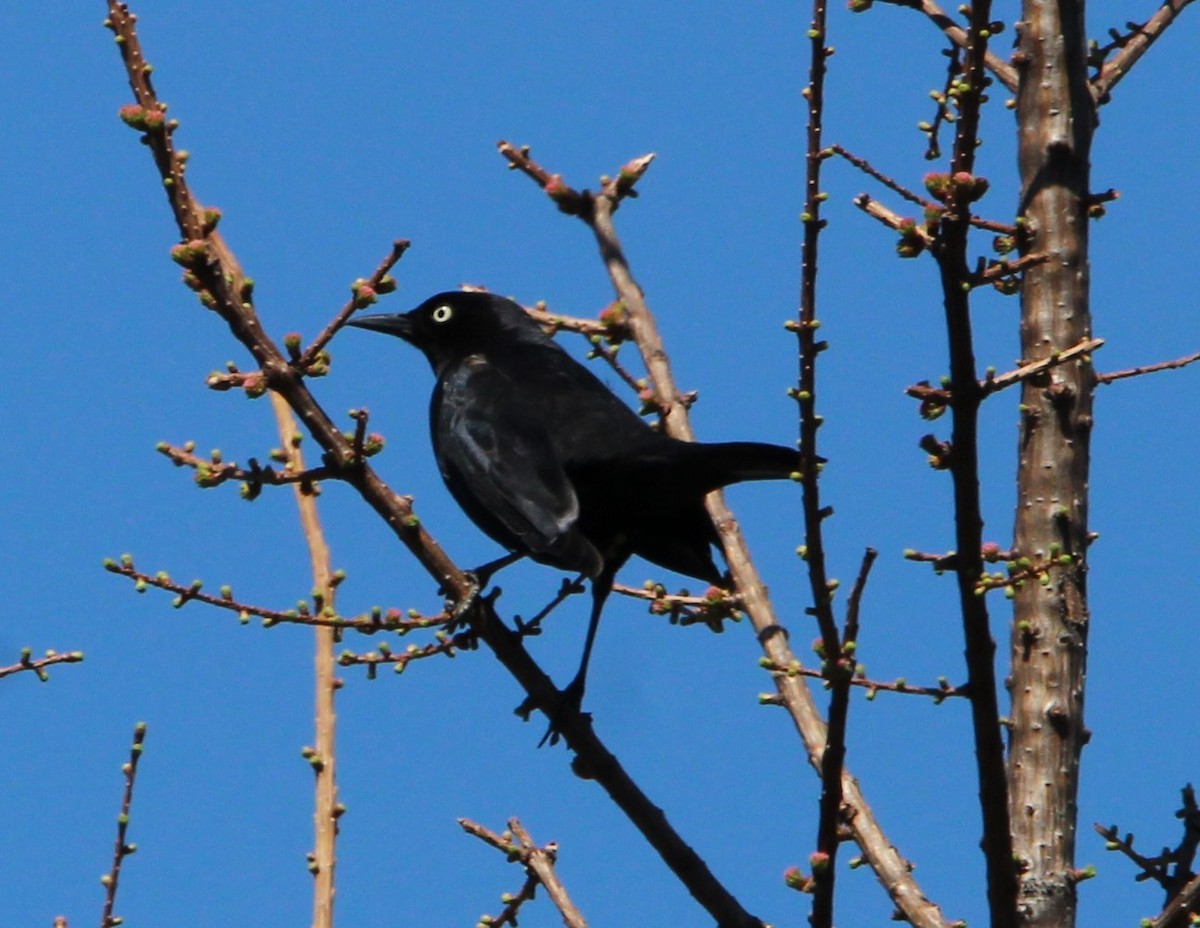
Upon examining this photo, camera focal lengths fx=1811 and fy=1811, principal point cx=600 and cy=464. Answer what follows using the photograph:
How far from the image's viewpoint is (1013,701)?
4.53 metres

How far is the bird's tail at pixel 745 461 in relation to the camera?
498cm

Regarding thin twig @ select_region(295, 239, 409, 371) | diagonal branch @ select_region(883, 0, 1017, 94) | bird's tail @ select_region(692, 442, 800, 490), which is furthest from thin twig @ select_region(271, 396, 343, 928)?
diagonal branch @ select_region(883, 0, 1017, 94)

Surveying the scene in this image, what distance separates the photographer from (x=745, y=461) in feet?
16.6

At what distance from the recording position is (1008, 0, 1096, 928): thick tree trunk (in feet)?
14.1

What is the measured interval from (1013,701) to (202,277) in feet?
7.37

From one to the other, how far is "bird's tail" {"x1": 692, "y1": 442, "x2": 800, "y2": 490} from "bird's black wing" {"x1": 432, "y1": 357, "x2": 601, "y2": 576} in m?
0.43

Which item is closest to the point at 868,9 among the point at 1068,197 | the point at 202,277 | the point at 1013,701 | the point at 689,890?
the point at 1068,197

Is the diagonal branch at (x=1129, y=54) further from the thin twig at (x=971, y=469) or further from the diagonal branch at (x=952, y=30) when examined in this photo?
the thin twig at (x=971, y=469)

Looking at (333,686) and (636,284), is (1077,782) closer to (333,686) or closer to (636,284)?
(333,686)

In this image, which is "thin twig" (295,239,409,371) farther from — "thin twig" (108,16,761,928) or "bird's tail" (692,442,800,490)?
"bird's tail" (692,442,800,490)

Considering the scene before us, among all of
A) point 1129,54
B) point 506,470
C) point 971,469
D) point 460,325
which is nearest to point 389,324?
point 460,325

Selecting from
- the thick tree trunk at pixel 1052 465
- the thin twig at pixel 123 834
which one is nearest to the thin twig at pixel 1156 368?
the thick tree trunk at pixel 1052 465

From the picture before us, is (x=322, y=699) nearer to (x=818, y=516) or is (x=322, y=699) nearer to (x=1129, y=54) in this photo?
(x=818, y=516)

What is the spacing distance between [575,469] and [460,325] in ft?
5.30
